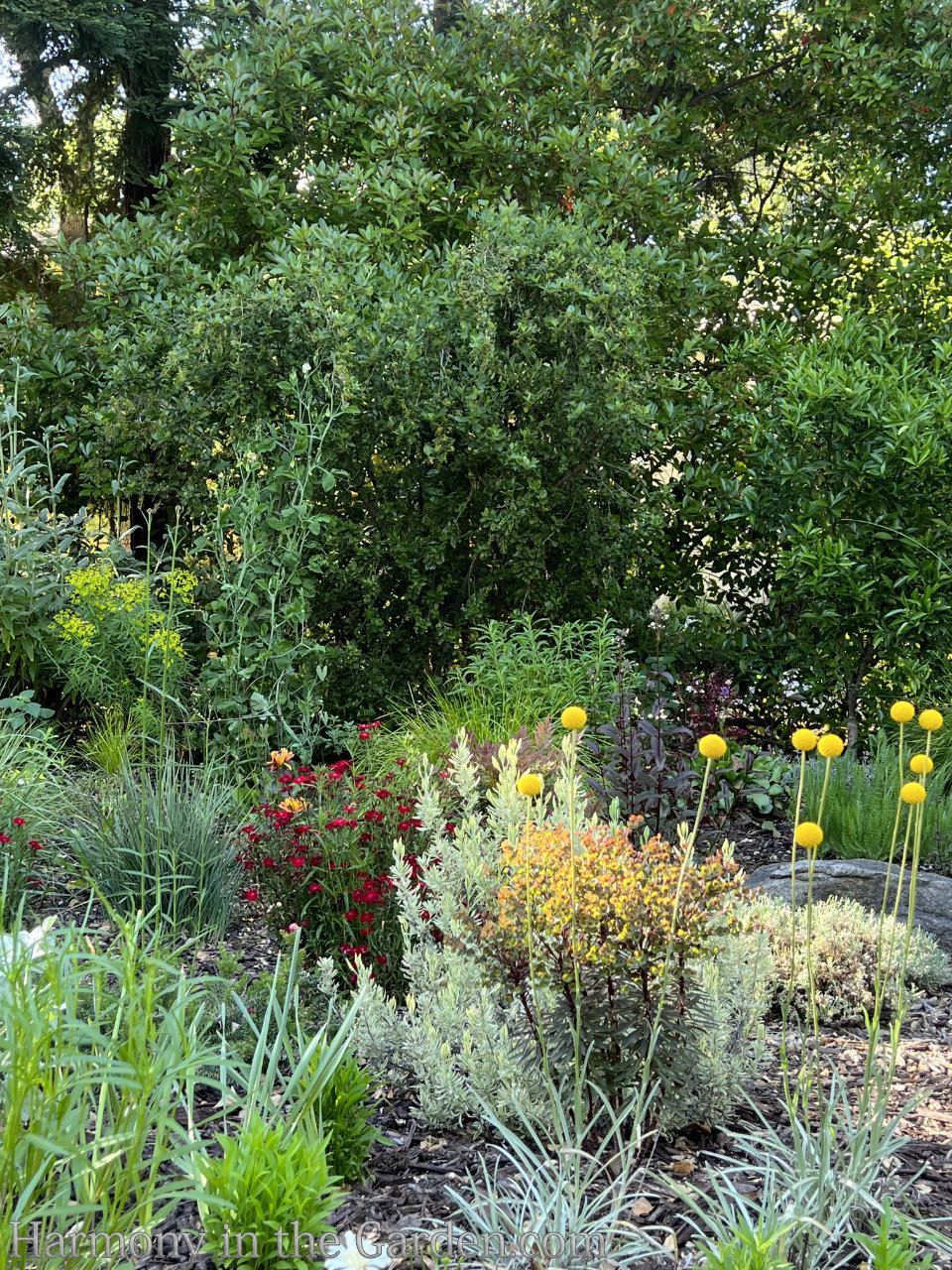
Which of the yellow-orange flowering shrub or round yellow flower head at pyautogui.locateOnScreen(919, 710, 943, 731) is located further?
the yellow-orange flowering shrub

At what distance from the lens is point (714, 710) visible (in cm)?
509

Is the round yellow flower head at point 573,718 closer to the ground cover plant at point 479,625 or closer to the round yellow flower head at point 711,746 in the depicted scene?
the ground cover plant at point 479,625

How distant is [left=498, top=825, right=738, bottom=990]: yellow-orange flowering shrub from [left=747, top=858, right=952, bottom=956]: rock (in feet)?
6.09

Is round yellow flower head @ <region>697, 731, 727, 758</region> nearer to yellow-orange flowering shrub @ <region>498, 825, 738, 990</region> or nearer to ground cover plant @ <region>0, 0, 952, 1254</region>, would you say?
ground cover plant @ <region>0, 0, 952, 1254</region>

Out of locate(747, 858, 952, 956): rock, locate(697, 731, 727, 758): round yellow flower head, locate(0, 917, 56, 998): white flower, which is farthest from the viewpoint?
locate(747, 858, 952, 956): rock

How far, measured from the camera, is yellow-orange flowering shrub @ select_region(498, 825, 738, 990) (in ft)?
7.36

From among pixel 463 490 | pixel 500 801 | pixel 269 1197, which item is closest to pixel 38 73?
pixel 463 490

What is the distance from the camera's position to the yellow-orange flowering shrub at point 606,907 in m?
2.24

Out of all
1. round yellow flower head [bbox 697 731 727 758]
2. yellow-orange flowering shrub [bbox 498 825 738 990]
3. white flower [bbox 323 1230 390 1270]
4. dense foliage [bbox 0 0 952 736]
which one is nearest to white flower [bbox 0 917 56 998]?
white flower [bbox 323 1230 390 1270]

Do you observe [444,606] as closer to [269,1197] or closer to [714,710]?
[714,710]

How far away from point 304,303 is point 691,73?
4057 millimetres

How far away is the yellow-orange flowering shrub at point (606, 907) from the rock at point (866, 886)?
1857 mm

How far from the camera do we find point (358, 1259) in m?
1.83

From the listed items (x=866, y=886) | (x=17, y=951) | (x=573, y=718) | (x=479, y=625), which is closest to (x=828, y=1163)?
(x=573, y=718)
